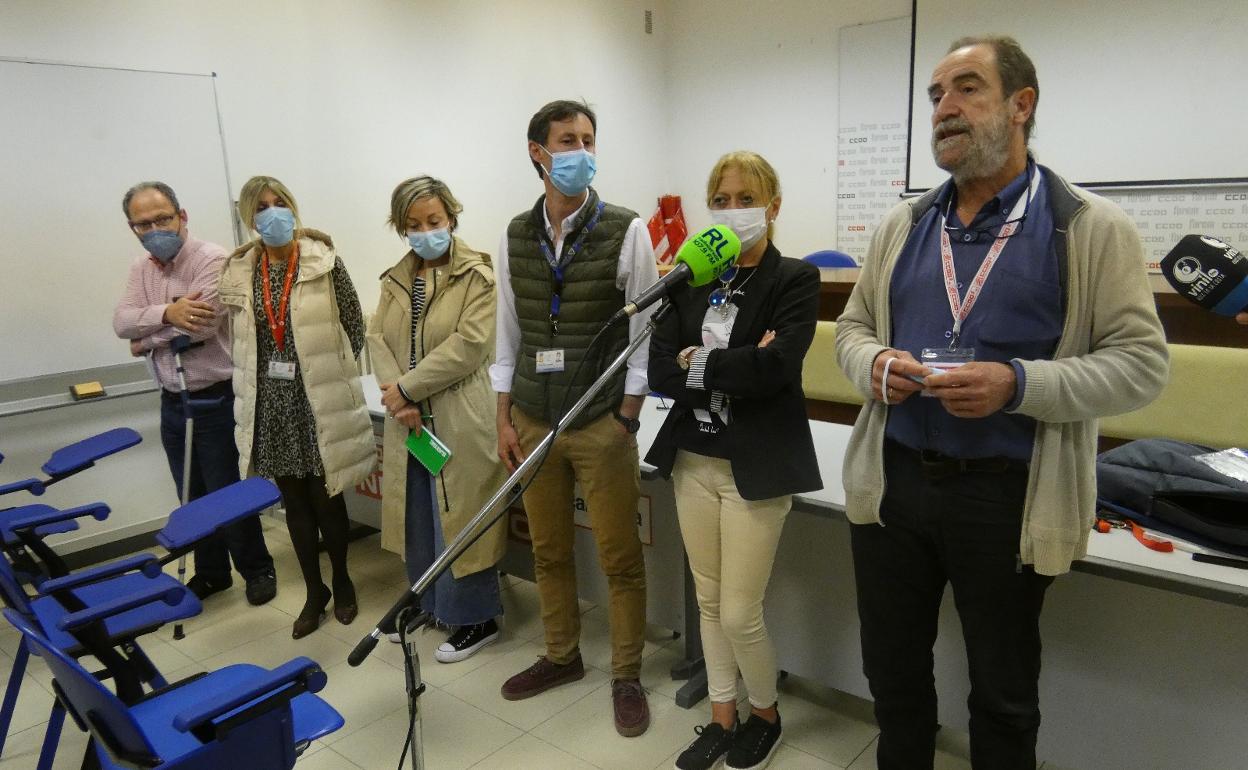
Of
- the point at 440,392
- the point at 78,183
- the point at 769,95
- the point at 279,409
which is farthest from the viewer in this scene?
the point at 769,95

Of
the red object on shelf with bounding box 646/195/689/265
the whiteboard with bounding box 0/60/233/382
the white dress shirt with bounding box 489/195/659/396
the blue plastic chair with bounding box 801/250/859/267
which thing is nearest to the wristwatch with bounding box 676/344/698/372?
the white dress shirt with bounding box 489/195/659/396

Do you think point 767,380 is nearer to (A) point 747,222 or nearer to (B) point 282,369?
(A) point 747,222

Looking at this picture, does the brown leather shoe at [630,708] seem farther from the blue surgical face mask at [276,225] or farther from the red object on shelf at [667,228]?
the red object on shelf at [667,228]

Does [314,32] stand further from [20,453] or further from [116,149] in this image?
[20,453]

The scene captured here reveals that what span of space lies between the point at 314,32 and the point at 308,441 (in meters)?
2.47

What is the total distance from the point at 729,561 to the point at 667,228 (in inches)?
187

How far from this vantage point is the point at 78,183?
11.3 ft

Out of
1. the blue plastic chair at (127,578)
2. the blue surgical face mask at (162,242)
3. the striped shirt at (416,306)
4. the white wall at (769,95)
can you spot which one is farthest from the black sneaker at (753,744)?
the white wall at (769,95)

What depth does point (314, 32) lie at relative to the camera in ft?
13.5

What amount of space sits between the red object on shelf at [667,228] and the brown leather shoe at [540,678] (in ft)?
13.8

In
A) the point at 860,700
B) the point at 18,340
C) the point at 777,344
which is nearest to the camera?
the point at 777,344

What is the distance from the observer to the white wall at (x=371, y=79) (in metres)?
3.60

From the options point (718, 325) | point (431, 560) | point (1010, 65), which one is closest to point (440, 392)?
point (431, 560)


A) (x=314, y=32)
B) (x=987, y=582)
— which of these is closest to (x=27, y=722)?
(x=987, y=582)
